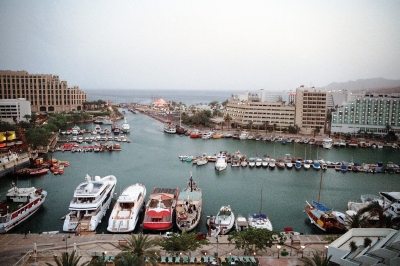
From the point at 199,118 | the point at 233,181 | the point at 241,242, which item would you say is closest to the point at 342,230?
the point at 241,242

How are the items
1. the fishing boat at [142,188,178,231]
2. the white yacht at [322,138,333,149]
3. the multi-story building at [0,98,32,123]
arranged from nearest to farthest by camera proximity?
1. the fishing boat at [142,188,178,231]
2. the white yacht at [322,138,333,149]
3. the multi-story building at [0,98,32,123]

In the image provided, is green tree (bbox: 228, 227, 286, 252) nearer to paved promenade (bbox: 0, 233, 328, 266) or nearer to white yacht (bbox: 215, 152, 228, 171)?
paved promenade (bbox: 0, 233, 328, 266)

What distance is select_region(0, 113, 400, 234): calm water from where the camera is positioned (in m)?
9.96

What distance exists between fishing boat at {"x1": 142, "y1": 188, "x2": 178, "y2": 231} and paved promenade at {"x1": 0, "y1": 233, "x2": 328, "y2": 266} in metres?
1.07

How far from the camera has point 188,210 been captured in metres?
8.88

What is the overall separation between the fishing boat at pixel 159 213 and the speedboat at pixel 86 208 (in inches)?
47.1

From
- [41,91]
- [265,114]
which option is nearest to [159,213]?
[265,114]


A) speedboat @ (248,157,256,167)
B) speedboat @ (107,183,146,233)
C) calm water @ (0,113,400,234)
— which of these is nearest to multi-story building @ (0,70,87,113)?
calm water @ (0,113,400,234)

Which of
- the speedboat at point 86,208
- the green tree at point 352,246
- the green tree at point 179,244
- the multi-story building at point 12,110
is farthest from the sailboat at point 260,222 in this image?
the multi-story building at point 12,110

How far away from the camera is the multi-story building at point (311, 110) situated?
79.8 ft

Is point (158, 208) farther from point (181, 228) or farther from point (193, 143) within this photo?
point (193, 143)

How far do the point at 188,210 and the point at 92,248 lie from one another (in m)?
2.79

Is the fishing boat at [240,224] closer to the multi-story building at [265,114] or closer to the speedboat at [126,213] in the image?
the speedboat at [126,213]

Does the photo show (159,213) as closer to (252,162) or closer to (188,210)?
(188,210)
